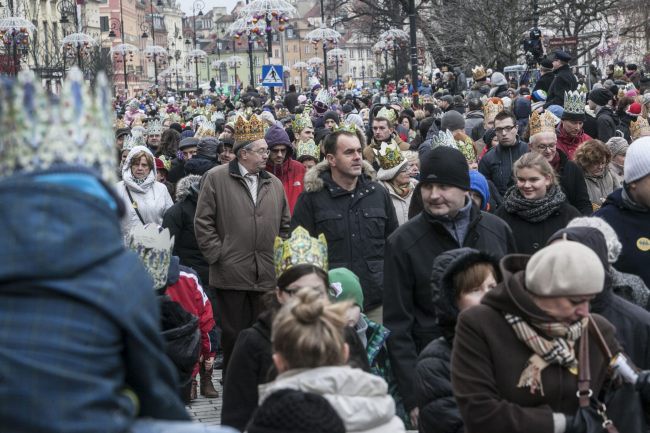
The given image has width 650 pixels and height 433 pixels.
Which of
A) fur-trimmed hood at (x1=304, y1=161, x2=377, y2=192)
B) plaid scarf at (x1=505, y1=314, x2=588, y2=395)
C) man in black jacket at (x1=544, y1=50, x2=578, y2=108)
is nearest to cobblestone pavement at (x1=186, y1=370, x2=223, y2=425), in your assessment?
fur-trimmed hood at (x1=304, y1=161, x2=377, y2=192)

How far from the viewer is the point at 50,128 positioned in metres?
2.63

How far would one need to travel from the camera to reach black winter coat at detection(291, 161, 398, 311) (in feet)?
27.2

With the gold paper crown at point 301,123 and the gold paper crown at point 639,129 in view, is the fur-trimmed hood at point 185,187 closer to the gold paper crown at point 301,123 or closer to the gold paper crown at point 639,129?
the gold paper crown at point 639,129

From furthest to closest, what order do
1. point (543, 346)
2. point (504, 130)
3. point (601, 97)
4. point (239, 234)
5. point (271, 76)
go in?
point (271, 76)
point (601, 97)
point (504, 130)
point (239, 234)
point (543, 346)

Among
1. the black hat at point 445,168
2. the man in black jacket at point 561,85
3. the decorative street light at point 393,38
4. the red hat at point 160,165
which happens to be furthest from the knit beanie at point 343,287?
the decorative street light at point 393,38

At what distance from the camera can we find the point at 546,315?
4.36 m

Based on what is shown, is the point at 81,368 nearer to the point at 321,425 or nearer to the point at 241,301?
the point at 321,425

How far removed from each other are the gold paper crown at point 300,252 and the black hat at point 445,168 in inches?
25.8

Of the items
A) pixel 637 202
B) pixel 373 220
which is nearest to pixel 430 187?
pixel 637 202

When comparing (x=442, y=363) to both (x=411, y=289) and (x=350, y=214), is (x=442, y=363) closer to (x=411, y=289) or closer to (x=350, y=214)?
(x=411, y=289)

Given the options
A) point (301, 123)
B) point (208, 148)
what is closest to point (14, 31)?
point (301, 123)

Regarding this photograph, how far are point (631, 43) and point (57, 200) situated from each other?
70.7 meters

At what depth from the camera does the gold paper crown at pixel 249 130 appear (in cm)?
1019

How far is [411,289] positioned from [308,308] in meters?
2.58
